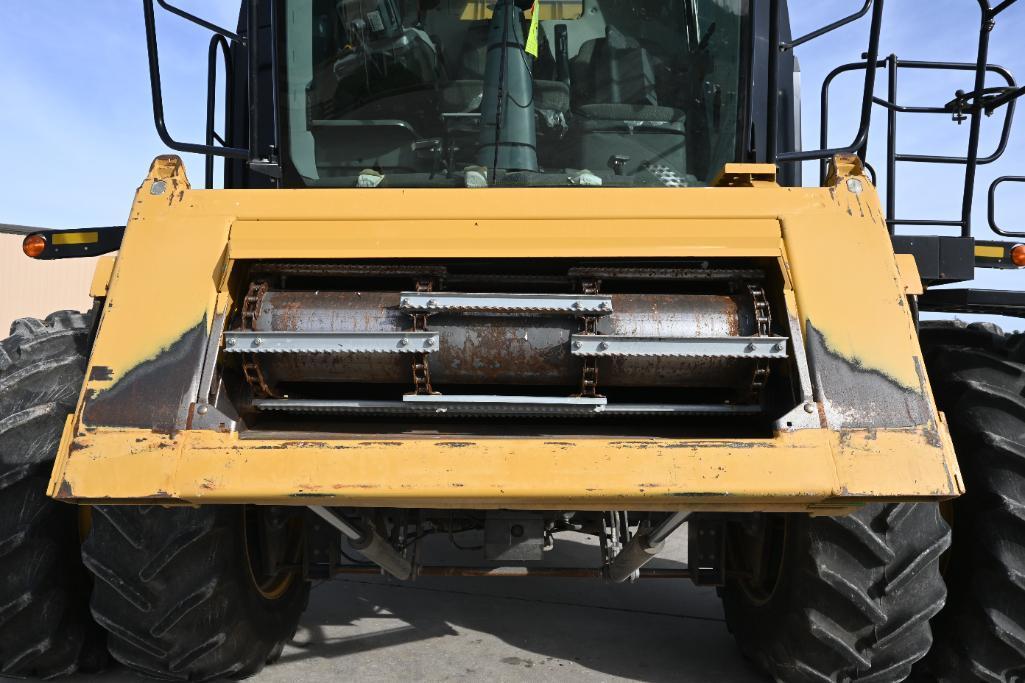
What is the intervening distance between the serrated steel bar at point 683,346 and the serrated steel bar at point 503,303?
3.5 inches

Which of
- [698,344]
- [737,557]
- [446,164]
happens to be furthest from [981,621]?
[446,164]

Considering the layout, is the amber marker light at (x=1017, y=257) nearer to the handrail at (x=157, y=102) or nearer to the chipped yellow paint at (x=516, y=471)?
the chipped yellow paint at (x=516, y=471)

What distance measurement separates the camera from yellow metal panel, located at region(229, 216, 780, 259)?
244cm

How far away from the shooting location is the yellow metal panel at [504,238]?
2.44 metres

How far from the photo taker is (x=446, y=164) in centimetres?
352

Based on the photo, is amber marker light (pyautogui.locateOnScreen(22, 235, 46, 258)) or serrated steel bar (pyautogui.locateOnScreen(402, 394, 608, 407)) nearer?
serrated steel bar (pyautogui.locateOnScreen(402, 394, 608, 407))

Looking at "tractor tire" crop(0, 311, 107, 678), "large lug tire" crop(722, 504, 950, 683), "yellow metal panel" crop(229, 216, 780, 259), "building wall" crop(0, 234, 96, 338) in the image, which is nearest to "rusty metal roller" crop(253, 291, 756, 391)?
"yellow metal panel" crop(229, 216, 780, 259)

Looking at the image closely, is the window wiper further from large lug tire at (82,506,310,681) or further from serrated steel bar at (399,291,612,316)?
large lug tire at (82,506,310,681)

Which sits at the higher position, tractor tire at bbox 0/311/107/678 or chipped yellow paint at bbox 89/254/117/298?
chipped yellow paint at bbox 89/254/117/298

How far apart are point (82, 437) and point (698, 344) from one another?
5.21 ft

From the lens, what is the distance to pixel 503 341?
2.43 metres

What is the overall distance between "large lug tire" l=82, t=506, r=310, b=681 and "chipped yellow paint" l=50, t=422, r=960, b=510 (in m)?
0.50

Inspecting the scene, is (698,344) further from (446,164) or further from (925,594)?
(446,164)

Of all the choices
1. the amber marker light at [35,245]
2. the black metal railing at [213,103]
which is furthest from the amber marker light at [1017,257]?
the amber marker light at [35,245]
